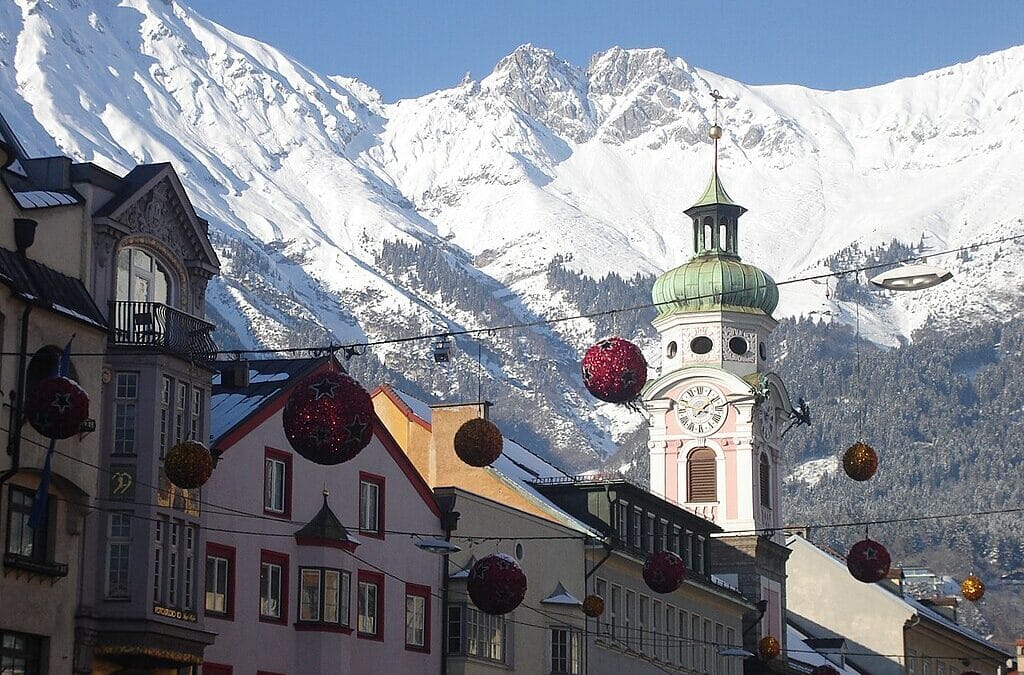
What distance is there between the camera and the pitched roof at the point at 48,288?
153ft

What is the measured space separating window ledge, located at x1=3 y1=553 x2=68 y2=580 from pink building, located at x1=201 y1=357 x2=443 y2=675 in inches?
256

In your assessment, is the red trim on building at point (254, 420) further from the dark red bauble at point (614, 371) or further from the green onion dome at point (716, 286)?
the green onion dome at point (716, 286)

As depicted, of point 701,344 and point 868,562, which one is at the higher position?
point 701,344

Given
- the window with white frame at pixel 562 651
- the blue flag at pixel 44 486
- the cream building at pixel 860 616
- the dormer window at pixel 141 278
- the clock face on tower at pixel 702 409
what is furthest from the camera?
the cream building at pixel 860 616

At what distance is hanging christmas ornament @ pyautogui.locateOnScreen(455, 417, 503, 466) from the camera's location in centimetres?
4988

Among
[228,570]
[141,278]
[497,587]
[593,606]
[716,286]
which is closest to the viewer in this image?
[497,587]

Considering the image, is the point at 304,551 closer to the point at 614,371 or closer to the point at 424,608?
the point at 424,608

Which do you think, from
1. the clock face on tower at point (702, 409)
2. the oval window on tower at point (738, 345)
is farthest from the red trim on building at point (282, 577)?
the oval window on tower at point (738, 345)

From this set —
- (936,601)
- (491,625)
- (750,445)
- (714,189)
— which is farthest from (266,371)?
(936,601)

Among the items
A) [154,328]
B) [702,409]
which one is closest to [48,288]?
[154,328]

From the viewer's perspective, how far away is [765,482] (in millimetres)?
108688

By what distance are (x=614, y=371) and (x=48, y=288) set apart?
39.1ft

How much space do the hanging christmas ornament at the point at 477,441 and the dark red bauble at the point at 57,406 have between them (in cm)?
1300

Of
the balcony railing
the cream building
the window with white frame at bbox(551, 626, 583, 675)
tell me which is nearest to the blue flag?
the balcony railing
